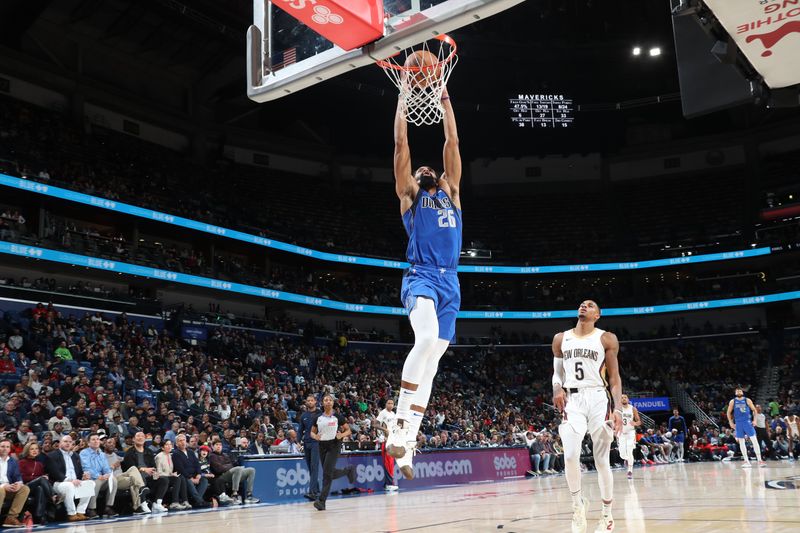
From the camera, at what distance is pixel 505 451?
2144 cm

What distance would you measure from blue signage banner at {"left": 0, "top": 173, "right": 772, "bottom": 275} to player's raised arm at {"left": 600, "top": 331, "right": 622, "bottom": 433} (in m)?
20.4

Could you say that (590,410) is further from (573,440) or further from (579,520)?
(579,520)

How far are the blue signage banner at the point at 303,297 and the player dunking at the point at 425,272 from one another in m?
20.5

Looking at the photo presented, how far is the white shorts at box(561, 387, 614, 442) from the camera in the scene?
7004mm

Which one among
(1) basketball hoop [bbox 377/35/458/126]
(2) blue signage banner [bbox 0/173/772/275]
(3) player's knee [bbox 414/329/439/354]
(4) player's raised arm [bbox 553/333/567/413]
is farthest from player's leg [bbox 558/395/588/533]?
(2) blue signage banner [bbox 0/173/772/275]

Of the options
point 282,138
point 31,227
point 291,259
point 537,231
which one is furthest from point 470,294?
point 31,227

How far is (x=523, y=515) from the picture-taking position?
8555mm

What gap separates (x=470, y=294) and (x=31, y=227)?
22.1 m

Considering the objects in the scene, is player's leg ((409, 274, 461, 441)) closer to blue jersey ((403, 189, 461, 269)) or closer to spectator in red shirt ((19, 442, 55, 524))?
blue jersey ((403, 189, 461, 269))

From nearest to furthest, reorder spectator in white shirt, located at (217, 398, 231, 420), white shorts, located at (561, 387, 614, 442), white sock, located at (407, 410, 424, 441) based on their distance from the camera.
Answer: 1. white sock, located at (407, 410, 424, 441)
2. white shorts, located at (561, 387, 614, 442)
3. spectator in white shirt, located at (217, 398, 231, 420)

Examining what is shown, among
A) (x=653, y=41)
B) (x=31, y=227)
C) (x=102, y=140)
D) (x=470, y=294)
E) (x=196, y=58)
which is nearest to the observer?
(x=31, y=227)

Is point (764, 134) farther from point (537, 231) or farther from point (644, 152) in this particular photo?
point (537, 231)

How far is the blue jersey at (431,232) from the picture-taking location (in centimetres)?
573

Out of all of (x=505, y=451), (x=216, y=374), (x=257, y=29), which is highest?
(x=257, y=29)
